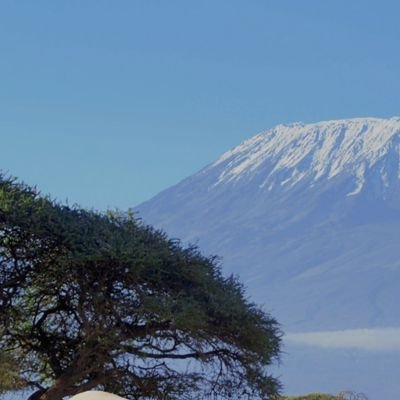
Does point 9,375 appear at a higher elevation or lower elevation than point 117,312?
lower

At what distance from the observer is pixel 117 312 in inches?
1051

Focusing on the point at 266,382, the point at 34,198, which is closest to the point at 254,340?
the point at 266,382

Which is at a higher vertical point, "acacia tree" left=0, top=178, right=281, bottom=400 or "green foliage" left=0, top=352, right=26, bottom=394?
"acacia tree" left=0, top=178, right=281, bottom=400

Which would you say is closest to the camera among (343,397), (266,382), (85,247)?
(85,247)

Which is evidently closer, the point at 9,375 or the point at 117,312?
the point at 9,375

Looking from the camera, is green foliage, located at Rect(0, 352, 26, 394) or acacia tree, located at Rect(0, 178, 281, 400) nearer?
green foliage, located at Rect(0, 352, 26, 394)

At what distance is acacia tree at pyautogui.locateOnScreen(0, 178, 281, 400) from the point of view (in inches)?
1047

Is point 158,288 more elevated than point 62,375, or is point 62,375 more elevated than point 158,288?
point 158,288

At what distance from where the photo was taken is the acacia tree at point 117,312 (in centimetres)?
2659

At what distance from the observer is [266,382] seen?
92.6 feet

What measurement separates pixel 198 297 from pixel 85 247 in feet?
8.70

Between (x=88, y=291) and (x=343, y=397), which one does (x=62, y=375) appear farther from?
(x=343, y=397)

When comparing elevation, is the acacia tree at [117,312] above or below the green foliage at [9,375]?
above

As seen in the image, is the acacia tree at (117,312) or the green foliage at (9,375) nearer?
the green foliage at (9,375)
